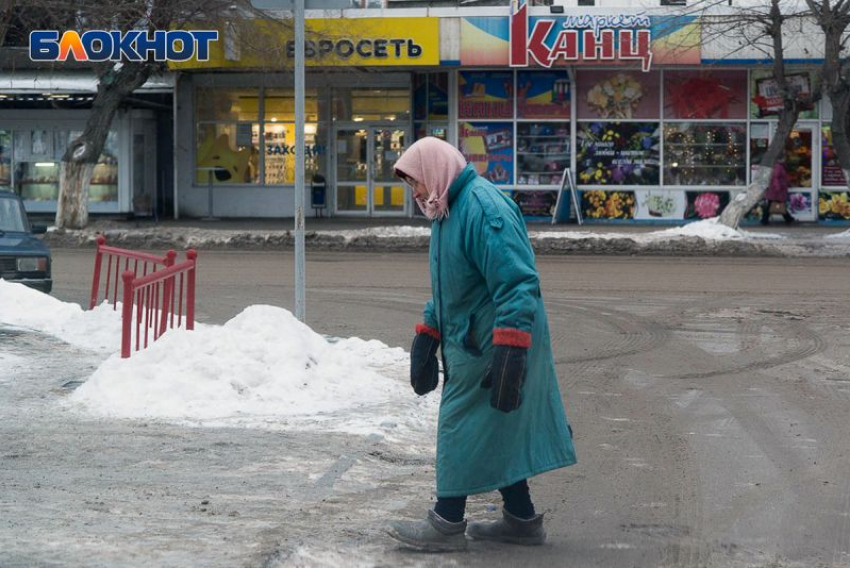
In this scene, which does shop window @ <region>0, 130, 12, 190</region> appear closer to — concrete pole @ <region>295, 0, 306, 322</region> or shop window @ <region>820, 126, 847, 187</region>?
shop window @ <region>820, 126, 847, 187</region>

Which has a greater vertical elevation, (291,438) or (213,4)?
(213,4)

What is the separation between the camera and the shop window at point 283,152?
31328mm

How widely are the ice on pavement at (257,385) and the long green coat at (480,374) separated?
249 centimetres

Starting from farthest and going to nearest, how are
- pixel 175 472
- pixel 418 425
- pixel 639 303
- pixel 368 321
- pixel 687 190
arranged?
pixel 687 190, pixel 639 303, pixel 368 321, pixel 418 425, pixel 175 472

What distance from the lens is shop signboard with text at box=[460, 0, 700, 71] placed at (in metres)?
27.3

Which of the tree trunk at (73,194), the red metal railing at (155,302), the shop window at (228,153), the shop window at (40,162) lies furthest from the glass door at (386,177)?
the red metal railing at (155,302)

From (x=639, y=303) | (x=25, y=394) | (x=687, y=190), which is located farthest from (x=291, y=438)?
(x=687, y=190)

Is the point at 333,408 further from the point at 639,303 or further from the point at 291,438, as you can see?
the point at 639,303

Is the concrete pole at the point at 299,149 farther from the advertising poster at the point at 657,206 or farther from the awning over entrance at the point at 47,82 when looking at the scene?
the advertising poster at the point at 657,206

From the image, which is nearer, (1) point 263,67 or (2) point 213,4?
(2) point 213,4

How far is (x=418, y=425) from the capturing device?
328 inches

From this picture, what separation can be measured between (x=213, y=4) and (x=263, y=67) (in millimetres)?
3138

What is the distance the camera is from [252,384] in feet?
29.2

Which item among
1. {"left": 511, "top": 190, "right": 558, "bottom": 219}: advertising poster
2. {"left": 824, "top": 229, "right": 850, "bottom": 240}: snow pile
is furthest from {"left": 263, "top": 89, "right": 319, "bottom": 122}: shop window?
{"left": 824, "top": 229, "right": 850, "bottom": 240}: snow pile
